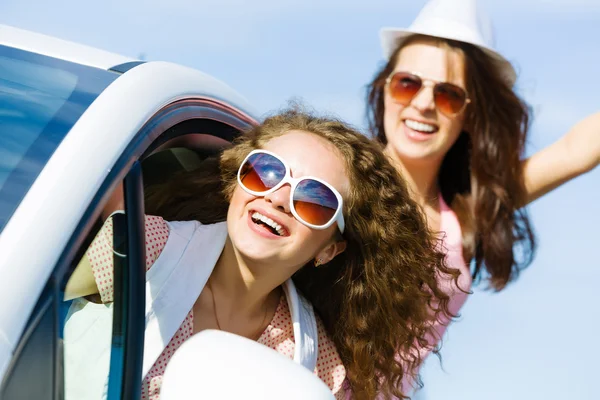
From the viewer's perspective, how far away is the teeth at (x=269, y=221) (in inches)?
84.4

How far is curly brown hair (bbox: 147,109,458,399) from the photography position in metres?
2.42

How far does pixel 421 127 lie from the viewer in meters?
3.53

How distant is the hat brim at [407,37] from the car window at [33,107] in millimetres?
2150

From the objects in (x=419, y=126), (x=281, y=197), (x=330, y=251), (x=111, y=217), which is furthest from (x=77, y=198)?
(x=419, y=126)

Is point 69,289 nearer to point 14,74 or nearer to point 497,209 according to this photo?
point 14,74

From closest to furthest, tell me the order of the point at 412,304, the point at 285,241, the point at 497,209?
the point at 285,241, the point at 412,304, the point at 497,209

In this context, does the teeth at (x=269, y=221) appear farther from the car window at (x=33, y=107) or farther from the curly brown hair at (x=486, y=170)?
the curly brown hair at (x=486, y=170)

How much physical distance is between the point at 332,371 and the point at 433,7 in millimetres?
1970

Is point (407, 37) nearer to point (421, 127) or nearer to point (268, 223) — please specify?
point (421, 127)

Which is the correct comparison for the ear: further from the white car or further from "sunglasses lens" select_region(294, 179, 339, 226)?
the white car

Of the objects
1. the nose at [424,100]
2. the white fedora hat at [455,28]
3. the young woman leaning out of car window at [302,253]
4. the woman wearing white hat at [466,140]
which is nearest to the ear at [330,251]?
the young woman leaning out of car window at [302,253]

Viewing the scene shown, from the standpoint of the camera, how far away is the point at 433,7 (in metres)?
3.88

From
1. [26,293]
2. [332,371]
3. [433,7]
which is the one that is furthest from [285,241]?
[433,7]

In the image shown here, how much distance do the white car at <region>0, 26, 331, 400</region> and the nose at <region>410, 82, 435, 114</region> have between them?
1.57 m
